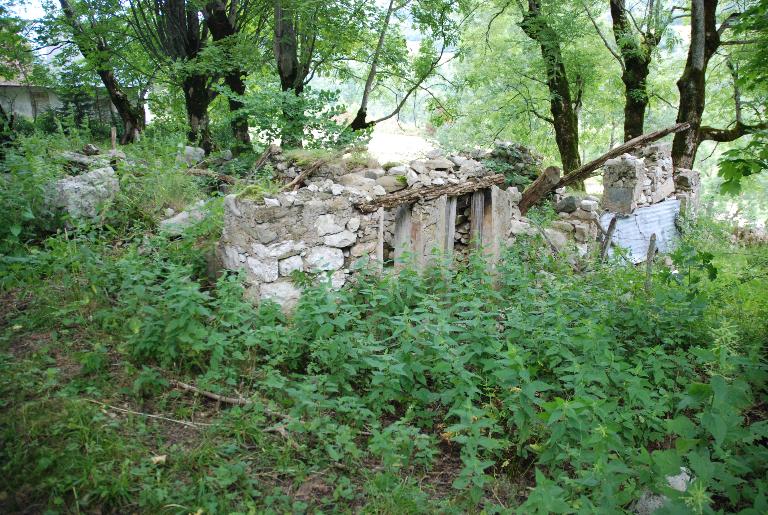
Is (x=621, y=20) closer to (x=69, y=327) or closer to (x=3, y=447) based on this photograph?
(x=69, y=327)

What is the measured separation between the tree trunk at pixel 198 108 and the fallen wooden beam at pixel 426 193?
729 cm

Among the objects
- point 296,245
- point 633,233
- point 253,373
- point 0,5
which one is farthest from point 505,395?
point 0,5

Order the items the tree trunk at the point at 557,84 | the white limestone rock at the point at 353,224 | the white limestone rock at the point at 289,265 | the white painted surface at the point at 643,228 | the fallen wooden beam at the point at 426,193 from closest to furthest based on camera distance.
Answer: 1. the white limestone rock at the point at 289,265
2. the white limestone rock at the point at 353,224
3. the fallen wooden beam at the point at 426,193
4. the white painted surface at the point at 643,228
5. the tree trunk at the point at 557,84

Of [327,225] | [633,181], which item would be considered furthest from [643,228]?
[327,225]

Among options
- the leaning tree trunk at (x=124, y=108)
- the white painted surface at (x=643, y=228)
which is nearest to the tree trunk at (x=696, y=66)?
the white painted surface at (x=643, y=228)

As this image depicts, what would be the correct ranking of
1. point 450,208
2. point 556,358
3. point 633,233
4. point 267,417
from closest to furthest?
point 267,417 < point 556,358 < point 450,208 < point 633,233

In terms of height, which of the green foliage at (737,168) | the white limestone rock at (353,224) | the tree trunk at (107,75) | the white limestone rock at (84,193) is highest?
the tree trunk at (107,75)

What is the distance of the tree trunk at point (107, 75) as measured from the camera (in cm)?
1112

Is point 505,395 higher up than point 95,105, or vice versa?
point 95,105

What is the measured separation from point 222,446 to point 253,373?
828 mm

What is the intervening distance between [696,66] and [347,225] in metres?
10.0

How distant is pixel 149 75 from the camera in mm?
11945

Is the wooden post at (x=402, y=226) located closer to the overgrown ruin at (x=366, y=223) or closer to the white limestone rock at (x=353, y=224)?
the overgrown ruin at (x=366, y=223)

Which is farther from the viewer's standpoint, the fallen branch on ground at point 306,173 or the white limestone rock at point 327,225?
the fallen branch on ground at point 306,173
